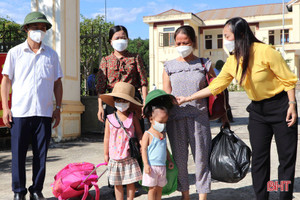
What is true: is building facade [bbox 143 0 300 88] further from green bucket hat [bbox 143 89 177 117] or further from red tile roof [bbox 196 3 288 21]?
green bucket hat [bbox 143 89 177 117]

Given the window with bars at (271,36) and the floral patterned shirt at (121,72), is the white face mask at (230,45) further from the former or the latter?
the window with bars at (271,36)

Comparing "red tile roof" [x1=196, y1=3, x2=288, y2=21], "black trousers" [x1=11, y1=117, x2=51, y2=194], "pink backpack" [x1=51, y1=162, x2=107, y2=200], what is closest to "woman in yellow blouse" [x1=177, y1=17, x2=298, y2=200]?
"pink backpack" [x1=51, y1=162, x2=107, y2=200]

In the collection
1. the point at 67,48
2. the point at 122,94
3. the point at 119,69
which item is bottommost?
the point at 122,94

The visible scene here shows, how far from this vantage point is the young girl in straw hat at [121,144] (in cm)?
360

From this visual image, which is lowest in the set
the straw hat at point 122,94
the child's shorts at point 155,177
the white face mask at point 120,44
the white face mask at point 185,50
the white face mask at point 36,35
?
the child's shorts at point 155,177

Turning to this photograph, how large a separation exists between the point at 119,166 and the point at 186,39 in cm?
146

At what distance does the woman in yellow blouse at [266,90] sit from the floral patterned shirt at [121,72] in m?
1.22

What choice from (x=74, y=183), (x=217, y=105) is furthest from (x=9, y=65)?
(x=217, y=105)

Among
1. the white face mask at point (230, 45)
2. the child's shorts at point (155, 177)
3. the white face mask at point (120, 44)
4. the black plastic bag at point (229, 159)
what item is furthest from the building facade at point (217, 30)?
the child's shorts at point (155, 177)

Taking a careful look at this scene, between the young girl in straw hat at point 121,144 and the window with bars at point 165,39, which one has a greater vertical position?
the window with bars at point 165,39

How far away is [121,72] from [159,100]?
721 mm

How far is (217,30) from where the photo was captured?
1344 inches

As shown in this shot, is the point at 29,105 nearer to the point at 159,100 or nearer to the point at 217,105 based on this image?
the point at 159,100

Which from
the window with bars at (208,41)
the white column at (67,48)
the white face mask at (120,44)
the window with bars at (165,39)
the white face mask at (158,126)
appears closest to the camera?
the white face mask at (158,126)
